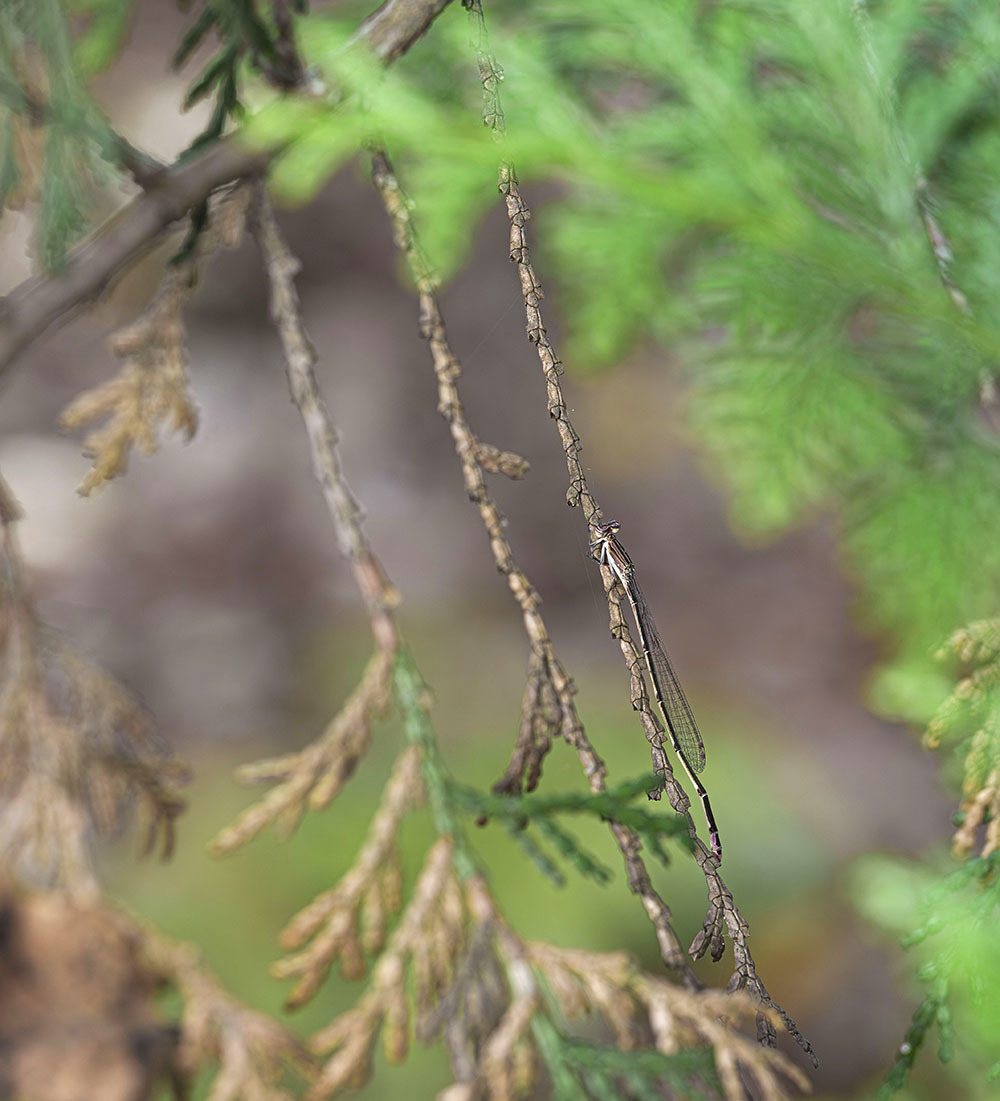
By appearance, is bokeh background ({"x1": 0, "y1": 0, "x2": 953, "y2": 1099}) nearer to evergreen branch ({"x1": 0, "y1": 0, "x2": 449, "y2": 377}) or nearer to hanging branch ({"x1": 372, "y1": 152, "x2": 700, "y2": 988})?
evergreen branch ({"x1": 0, "y1": 0, "x2": 449, "y2": 377})

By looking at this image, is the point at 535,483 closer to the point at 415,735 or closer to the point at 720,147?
the point at 720,147

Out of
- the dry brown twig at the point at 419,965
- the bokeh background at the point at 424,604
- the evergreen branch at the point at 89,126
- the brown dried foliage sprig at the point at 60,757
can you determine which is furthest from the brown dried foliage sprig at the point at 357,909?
the bokeh background at the point at 424,604

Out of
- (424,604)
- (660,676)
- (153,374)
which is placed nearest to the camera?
(660,676)

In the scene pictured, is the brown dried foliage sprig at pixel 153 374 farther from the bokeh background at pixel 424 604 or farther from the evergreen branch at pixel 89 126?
the bokeh background at pixel 424 604

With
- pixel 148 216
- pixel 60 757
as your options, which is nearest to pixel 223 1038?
pixel 60 757

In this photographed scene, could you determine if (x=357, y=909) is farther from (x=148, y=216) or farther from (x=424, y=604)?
(x=424, y=604)

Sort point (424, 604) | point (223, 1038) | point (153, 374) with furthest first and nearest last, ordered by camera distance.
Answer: point (424, 604)
point (153, 374)
point (223, 1038)
